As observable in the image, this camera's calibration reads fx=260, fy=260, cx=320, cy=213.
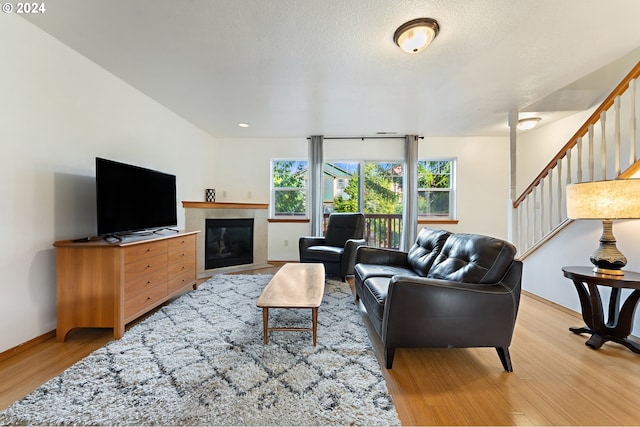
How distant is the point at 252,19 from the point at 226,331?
2.33 m

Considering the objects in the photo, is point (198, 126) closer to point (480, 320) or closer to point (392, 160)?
point (392, 160)

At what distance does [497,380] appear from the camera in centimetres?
155

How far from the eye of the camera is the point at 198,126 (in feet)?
13.7

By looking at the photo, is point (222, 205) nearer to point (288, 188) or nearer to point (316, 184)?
point (288, 188)

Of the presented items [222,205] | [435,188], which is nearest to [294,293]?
[222,205]

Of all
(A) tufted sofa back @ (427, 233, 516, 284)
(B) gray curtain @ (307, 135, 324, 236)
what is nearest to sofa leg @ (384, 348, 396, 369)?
(A) tufted sofa back @ (427, 233, 516, 284)

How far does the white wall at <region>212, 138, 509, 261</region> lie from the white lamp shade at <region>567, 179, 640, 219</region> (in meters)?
2.87

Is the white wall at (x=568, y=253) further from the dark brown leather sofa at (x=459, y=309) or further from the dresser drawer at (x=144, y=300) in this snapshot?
the dresser drawer at (x=144, y=300)

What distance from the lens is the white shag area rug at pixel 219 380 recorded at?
1.24 metres

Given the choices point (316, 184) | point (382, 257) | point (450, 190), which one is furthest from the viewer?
point (450, 190)

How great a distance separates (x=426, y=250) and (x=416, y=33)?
72.3 inches

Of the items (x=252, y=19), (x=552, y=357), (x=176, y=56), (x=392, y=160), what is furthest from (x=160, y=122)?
(x=552, y=357)

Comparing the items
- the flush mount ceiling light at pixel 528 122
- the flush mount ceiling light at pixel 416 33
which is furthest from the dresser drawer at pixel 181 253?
the flush mount ceiling light at pixel 528 122

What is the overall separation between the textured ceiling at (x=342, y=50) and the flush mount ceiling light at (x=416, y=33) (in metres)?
0.05
